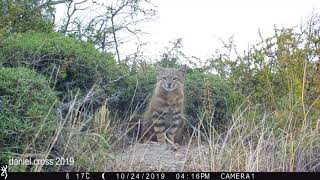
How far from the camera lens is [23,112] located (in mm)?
5746

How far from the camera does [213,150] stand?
5910 mm

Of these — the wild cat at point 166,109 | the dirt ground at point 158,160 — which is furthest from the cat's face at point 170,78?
the dirt ground at point 158,160

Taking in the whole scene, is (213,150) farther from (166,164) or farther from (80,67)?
(80,67)

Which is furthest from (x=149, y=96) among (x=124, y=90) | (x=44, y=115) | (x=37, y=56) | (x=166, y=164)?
(x=44, y=115)

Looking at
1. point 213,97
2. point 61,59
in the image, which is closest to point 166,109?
point 213,97

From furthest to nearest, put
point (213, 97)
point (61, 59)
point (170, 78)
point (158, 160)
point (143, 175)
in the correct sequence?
point (170, 78) → point (213, 97) → point (61, 59) → point (158, 160) → point (143, 175)

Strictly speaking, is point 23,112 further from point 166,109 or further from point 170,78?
point 170,78

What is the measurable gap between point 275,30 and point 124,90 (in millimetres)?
3154

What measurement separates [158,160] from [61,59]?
7.35 feet

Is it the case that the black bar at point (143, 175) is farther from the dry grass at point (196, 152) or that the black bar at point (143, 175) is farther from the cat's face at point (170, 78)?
the cat's face at point (170, 78)

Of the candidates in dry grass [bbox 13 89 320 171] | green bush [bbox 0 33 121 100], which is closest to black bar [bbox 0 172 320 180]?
dry grass [bbox 13 89 320 171]

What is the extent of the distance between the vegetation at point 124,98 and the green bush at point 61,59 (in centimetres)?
Result: 1

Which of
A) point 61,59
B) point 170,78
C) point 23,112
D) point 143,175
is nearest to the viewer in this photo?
point 143,175

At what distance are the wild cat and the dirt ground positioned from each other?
1.36 m
